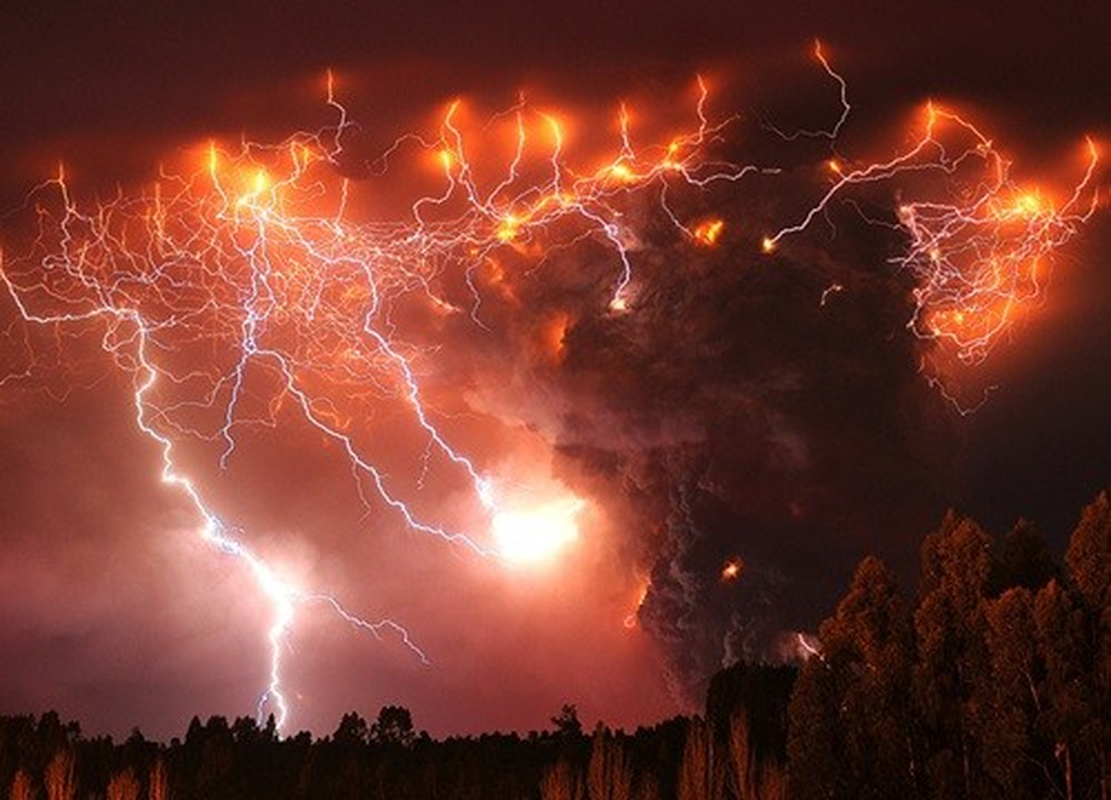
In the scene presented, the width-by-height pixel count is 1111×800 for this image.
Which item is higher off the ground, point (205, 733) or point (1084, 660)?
point (205, 733)

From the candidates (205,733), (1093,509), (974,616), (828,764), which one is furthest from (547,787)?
(205,733)

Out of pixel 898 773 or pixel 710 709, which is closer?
pixel 898 773

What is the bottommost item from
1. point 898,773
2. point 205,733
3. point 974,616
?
point 898,773

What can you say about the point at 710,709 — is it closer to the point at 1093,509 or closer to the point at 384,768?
the point at 384,768

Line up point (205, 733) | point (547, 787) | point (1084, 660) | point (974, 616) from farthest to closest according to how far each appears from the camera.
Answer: point (205, 733), point (547, 787), point (974, 616), point (1084, 660)

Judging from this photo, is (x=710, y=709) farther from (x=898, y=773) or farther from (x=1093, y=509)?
(x=1093, y=509)

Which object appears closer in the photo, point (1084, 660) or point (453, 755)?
point (1084, 660)

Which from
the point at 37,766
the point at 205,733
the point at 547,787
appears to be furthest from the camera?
the point at 205,733

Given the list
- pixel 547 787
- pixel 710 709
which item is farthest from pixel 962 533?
pixel 710 709

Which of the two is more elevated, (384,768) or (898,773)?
(384,768)
